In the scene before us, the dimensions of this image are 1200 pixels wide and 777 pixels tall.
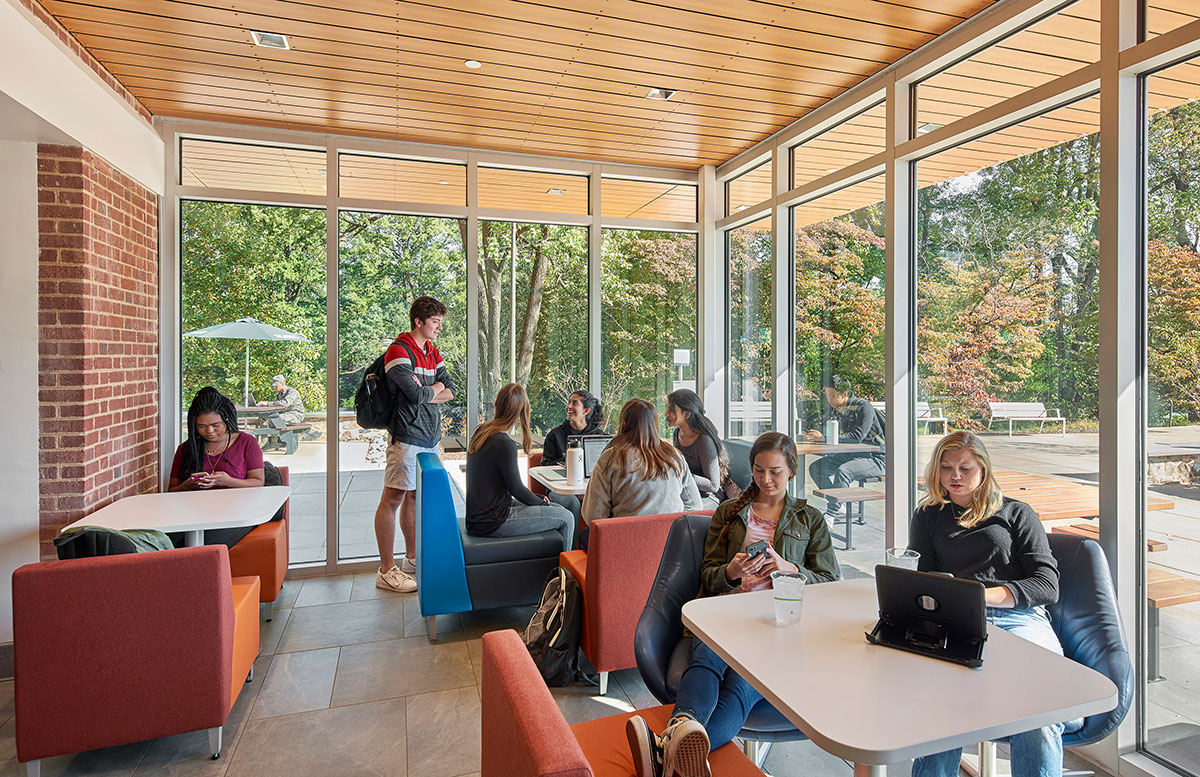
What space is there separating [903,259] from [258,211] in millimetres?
4260

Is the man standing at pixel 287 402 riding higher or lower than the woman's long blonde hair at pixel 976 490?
higher

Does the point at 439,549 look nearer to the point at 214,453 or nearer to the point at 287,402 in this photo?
the point at 214,453

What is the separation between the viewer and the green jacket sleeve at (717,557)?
2.26 metres

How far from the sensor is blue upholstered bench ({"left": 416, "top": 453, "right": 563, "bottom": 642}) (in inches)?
143

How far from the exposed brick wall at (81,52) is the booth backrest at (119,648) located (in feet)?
7.83

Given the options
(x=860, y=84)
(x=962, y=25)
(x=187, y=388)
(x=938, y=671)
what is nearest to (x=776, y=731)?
(x=938, y=671)

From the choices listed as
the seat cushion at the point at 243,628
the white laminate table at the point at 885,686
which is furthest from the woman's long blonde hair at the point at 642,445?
the seat cushion at the point at 243,628

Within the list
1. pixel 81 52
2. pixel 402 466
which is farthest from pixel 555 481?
pixel 81 52

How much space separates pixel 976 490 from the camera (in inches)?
96.0

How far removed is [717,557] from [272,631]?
2.79 meters

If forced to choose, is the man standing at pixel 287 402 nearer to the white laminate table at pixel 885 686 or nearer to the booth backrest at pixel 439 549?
the booth backrest at pixel 439 549

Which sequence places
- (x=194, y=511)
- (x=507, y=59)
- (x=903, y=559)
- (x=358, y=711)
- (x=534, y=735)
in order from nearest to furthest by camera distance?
1. (x=534, y=735)
2. (x=903, y=559)
3. (x=358, y=711)
4. (x=194, y=511)
5. (x=507, y=59)

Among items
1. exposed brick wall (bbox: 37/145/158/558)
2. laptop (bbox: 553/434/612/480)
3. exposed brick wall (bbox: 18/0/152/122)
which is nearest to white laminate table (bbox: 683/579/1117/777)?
laptop (bbox: 553/434/612/480)

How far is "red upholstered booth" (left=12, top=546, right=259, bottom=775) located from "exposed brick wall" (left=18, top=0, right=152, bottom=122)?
7.84 feet
